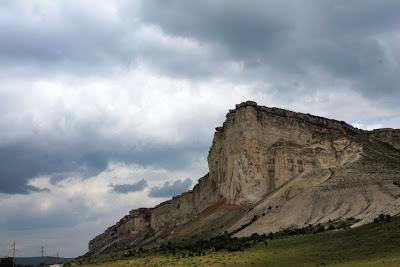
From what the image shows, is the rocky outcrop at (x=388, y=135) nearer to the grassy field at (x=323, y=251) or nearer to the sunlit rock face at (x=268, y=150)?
the sunlit rock face at (x=268, y=150)

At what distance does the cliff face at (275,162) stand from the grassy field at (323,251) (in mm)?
15020

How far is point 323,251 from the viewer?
112 feet

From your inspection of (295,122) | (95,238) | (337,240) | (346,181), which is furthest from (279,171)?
(95,238)

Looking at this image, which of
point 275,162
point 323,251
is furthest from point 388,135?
point 323,251

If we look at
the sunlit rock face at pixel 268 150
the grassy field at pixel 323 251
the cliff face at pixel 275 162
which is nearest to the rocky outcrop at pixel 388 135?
the cliff face at pixel 275 162

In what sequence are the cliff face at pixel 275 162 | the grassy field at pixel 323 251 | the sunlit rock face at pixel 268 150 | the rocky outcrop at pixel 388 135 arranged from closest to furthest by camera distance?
the grassy field at pixel 323 251 < the cliff face at pixel 275 162 < the sunlit rock face at pixel 268 150 < the rocky outcrop at pixel 388 135

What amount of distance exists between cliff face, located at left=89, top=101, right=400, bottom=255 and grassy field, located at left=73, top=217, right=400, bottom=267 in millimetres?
15020

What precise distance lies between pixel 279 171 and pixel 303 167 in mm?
4922

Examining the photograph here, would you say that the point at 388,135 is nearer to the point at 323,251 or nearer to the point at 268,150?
the point at 268,150

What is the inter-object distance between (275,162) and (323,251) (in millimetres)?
45509

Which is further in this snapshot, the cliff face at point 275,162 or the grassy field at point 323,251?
the cliff face at point 275,162

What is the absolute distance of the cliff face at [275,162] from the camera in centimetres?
6419

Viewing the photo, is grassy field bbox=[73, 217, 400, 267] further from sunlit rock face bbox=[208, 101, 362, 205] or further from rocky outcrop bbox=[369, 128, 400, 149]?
rocky outcrop bbox=[369, 128, 400, 149]

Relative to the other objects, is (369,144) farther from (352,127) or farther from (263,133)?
(263,133)
